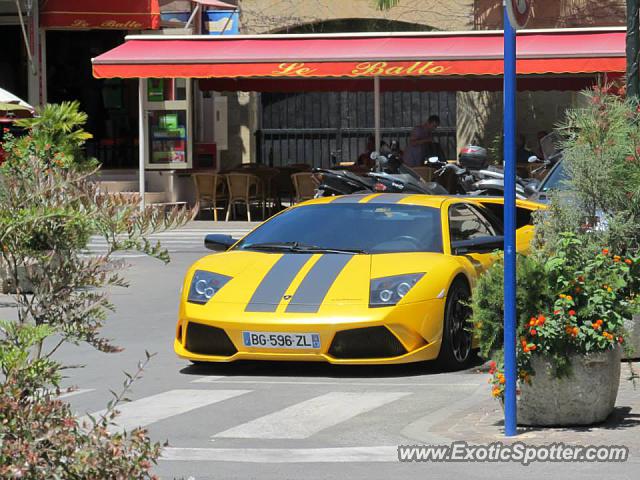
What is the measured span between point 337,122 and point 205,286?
24886 mm

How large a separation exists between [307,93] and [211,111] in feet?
10.3

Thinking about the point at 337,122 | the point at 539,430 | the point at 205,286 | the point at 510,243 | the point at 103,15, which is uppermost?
the point at 103,15

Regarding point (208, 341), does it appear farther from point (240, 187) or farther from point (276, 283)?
point (240, 187)

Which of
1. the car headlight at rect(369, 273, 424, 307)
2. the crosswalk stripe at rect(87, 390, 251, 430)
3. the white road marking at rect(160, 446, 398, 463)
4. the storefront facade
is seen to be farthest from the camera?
the storefront facade

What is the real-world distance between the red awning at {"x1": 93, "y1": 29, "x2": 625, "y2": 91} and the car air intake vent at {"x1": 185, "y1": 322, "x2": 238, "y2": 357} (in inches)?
585

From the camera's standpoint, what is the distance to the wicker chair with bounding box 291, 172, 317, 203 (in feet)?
88.2

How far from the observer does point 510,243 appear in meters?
8.09

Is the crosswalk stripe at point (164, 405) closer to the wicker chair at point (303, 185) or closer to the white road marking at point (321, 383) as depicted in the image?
the white road marking at point (321, 383)

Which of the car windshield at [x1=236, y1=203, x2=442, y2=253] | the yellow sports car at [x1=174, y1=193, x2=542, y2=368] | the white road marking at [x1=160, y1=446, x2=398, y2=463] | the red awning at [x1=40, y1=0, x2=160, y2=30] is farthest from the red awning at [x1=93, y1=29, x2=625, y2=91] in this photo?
the white road marking at [x1=160, y1=446, x2=398, y2=463]

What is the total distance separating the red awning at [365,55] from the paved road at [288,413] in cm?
1335

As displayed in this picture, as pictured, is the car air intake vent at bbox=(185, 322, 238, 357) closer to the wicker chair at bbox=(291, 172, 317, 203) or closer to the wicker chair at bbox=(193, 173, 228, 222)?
the wicker chair at bbox=(291, 172, 317, 203)

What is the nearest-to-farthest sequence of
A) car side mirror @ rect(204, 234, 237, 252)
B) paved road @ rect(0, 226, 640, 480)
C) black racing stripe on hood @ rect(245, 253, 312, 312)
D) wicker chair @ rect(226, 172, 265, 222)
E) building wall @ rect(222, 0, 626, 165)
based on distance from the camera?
1. paved road @ rect(0, 226, 640, 480)
2. black racing stripe on hood @ rect(245, 253, 312, 312)
3. car side mirror @ rect(204, 234, 237, 252)
4. wicker chair @ rect(226, 172, 265, 222)
5. building wall @ rect(222, 0, 626, 165)

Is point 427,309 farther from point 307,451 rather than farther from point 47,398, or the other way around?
point 47,398

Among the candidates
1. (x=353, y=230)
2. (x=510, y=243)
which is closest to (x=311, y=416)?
(x=510, y=243)
